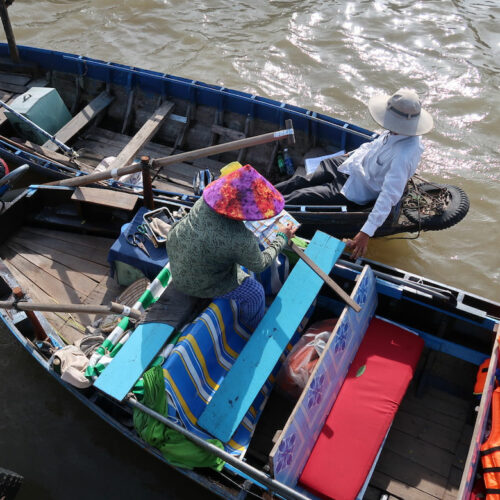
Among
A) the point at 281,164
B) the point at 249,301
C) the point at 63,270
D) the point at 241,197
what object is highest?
the point at 241,197

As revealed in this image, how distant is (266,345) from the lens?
14.9ft

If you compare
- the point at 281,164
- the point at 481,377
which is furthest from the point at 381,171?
the point at 481,377

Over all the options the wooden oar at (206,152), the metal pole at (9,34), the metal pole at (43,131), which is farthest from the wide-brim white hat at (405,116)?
the metal pole at (9,34)

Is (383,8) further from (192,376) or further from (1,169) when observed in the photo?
(192,376)

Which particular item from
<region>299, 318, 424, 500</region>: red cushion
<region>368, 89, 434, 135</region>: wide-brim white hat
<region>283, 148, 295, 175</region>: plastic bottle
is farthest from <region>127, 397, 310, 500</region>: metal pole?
<region>283, 148, 295, 175</region>: plastic bottle

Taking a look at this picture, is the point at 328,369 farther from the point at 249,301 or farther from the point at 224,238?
the point at 224,238

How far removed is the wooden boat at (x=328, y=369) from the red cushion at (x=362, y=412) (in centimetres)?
3

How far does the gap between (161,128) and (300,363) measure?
521 cm

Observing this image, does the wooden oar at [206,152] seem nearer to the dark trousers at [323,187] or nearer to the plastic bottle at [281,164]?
the dark trousers at [323,187]

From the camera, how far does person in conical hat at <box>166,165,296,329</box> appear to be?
12.0 feet


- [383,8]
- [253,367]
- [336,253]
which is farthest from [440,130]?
[253,367]

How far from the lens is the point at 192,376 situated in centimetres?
438

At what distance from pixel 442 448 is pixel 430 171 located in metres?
5.85

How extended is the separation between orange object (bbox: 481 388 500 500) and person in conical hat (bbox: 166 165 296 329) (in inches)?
93.2
